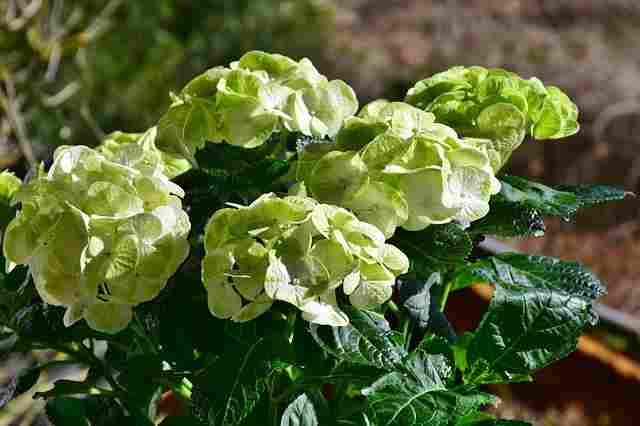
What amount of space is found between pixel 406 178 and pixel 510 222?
11 centimetres

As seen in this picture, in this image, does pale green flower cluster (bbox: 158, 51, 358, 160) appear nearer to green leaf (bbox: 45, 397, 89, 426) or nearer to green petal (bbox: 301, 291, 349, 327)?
Answer: green petal (bbox: 301, 291, 349, 327)

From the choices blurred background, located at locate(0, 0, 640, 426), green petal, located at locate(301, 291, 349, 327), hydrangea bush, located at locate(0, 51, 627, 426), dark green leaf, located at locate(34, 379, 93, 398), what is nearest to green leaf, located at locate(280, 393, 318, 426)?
hydrangea bush, located at locate(0, 51, 627, 426)

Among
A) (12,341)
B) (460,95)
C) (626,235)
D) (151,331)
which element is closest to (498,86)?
(460,95)

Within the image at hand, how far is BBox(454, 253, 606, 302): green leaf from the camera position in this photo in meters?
0.62

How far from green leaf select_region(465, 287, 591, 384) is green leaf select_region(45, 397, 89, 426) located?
35 cm

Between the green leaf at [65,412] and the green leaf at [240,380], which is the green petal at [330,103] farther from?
the green leaf at [65,412]

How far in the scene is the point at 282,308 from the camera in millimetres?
582

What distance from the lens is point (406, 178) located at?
560 mm

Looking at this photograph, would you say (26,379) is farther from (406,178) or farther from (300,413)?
(406,178)

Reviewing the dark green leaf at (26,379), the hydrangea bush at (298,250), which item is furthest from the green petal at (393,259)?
the dark green leaf at (26,379)

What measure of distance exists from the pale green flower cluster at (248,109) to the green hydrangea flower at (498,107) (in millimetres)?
77

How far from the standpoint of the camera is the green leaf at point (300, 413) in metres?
0.60

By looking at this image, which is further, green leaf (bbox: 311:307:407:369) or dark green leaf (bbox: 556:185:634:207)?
dark green leaf (bbox: 556:185:634:207)

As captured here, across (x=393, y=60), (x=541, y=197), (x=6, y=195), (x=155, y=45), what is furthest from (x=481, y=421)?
(x=393, y=60)
